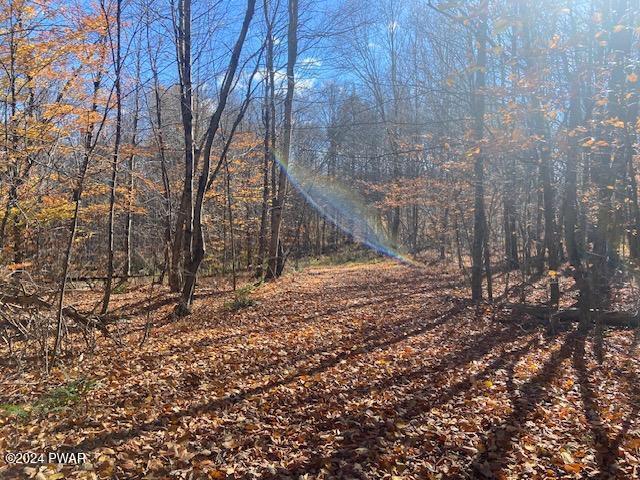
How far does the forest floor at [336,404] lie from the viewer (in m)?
3.60

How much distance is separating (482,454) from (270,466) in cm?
191

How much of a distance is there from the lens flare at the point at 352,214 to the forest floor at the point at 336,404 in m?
19.3

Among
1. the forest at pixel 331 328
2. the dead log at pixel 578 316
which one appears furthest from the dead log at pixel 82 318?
the dead log at pixel 578 316

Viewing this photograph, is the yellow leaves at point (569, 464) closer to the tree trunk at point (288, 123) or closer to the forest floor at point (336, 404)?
the forest floor at point (336, 404)

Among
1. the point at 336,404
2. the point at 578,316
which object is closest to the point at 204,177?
the point at 336,404

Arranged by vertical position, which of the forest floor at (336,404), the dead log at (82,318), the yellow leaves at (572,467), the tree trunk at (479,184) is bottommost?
the yellow leaves at (572,467)

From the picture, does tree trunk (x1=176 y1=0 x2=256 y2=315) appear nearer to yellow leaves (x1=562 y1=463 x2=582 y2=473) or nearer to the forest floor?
the forest floor

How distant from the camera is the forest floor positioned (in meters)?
3.60

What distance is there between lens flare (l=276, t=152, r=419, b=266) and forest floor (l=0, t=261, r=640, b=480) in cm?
1931

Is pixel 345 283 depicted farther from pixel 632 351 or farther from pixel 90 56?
pixel 90 56

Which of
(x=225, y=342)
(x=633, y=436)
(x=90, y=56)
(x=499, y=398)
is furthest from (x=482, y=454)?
(x=90, y=56)

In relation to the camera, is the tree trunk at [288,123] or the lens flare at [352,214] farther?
the lens flare at [352,214]

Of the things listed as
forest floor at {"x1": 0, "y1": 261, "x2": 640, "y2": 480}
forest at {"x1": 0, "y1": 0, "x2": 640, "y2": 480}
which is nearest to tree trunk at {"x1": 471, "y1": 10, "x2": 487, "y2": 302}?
forest at {"x1": 0, "y1": 0, "x2": 640, "y2": 480}

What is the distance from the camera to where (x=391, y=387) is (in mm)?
5250
